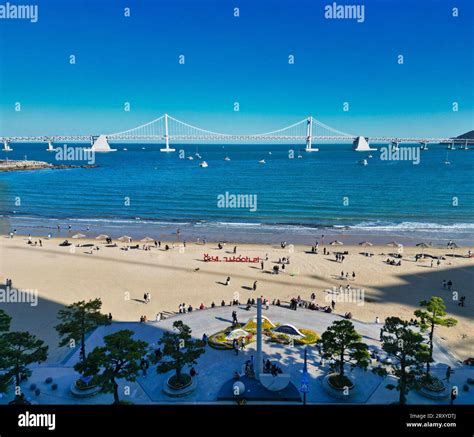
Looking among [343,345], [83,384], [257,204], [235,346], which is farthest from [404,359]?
[257,204]

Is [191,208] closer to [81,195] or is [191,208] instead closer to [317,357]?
[81,195]

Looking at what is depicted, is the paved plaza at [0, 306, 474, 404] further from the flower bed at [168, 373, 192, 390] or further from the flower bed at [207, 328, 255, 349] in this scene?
the flower bed at [168, 373, 192, 390]

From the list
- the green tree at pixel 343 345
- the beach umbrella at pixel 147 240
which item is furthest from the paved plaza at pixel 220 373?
the beach umbrella at pixel 147 240

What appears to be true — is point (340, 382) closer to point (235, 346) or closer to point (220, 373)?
point (220, 373)

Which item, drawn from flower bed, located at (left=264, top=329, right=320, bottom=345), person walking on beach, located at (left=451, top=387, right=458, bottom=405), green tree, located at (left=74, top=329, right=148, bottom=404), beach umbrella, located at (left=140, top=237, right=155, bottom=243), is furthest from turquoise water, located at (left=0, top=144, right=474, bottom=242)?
green tree, located at (left=74, top=329, right=148, bottom=404)

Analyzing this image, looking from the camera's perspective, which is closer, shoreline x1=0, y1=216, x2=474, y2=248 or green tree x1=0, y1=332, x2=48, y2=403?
green tree x1=0, y1=332, x2=48, y2=403

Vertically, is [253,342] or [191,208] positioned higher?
[191,208]

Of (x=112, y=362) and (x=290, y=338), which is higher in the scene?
(x=112, y=362)
